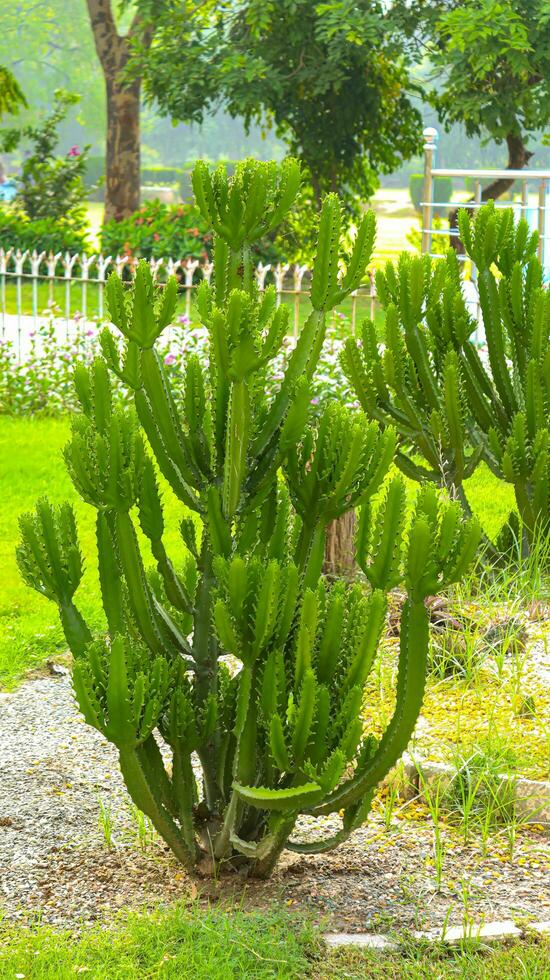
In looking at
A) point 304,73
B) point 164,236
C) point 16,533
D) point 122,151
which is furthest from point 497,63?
point 16,533

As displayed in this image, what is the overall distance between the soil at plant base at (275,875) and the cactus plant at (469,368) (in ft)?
6.58

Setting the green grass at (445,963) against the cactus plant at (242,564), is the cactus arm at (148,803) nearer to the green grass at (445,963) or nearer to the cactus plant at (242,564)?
the cactus plant at (242,564)

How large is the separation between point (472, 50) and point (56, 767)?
38.4ft

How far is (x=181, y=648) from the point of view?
11.7 ft

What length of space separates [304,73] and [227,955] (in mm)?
14428

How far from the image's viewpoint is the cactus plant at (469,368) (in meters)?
5.50

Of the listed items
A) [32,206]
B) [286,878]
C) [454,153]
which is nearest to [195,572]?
[286,878]

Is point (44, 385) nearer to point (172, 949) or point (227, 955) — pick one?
point (172, 949)

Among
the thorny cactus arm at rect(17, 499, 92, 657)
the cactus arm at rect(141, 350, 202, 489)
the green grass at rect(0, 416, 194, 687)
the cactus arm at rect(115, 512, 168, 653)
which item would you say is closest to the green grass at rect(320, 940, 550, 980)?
the cactus arm at rect(115, 512, 168, 653)

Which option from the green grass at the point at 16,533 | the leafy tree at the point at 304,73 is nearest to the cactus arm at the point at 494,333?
the green grass at the point at 16,533

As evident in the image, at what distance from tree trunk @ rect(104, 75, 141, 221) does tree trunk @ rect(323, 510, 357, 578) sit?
15012mm

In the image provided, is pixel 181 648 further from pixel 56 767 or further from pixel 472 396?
pixel 472 396

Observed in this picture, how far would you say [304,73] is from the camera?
52.7ft

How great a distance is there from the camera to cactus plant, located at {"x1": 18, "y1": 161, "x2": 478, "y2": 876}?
10.00ft
